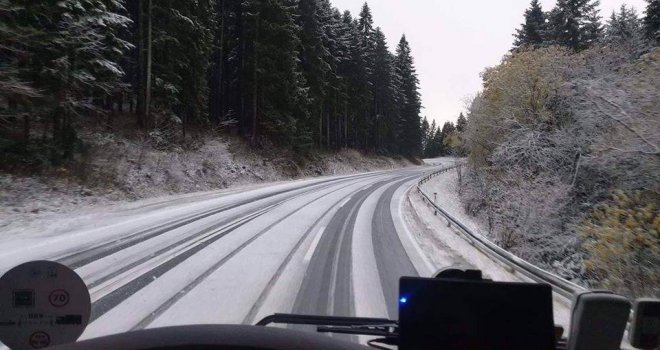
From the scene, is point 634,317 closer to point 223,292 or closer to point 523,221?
point 223,292

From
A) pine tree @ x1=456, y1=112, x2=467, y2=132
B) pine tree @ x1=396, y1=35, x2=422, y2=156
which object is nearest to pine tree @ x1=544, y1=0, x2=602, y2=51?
pine tree @ x1=456, y1=112, x2=467, y2=132

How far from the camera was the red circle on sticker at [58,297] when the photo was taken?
8.58ft

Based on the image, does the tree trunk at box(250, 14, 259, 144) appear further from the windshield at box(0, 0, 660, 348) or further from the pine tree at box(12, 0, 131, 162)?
the pine tree at box(12, 0, 131, 162)

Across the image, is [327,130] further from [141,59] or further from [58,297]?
[58,297]

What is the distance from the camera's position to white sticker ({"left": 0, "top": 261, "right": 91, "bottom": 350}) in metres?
2.52

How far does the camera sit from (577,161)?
15922mm

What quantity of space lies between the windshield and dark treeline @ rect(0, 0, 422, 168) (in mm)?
144

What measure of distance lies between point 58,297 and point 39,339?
0.25 m

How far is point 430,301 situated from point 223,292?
184 inches

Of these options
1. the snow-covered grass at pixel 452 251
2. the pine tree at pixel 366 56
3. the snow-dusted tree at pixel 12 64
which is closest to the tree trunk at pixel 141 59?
the snow-dusted tree at pixel 12 64

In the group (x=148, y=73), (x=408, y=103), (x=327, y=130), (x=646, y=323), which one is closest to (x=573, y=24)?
(x=327, y=130)

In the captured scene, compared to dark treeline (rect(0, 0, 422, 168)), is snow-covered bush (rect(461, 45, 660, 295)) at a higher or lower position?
lower

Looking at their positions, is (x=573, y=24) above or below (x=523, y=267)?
above

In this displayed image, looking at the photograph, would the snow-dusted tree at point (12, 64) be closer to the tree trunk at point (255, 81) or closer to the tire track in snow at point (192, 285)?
the tire track in snow at point (192, 285)
